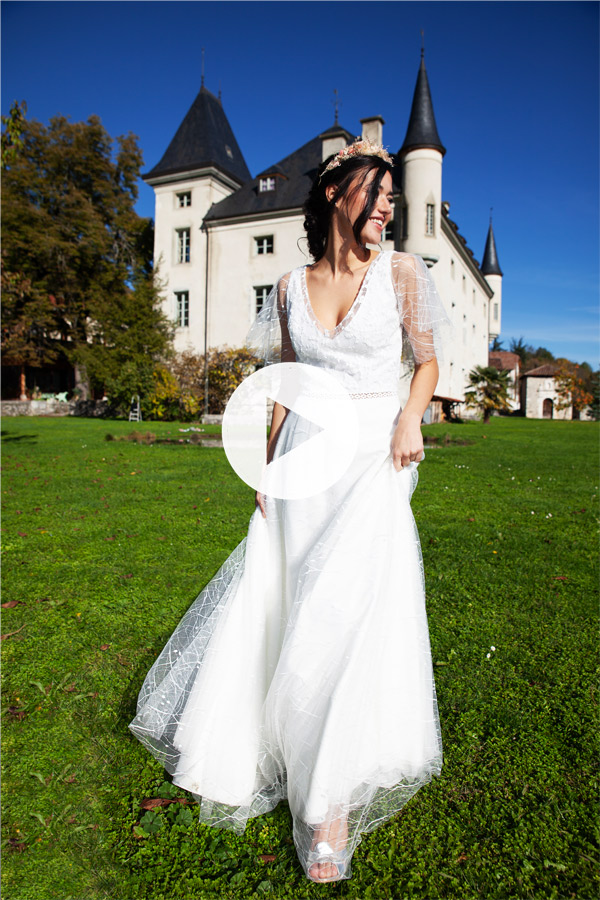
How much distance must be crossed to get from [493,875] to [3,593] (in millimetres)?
3804

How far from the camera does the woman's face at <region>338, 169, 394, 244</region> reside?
2.15 m

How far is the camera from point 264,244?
29766 millimetres

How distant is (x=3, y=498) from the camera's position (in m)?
7.55

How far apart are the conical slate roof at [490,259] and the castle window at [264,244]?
3101 centimetres

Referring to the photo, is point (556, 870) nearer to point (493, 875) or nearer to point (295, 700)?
point (493, 875)

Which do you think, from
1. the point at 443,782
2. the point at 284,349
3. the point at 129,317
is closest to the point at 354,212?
the point at 284,349

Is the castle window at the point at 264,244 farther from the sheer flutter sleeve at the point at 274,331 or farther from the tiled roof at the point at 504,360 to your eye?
the tiled roof at the point at 504,360

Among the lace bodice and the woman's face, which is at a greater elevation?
the woman's face

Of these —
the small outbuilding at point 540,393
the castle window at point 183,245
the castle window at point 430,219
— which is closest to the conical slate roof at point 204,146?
the castle window at point 183,245

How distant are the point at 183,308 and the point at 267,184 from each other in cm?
839

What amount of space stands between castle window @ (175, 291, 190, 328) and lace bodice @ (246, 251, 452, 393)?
1240 inches

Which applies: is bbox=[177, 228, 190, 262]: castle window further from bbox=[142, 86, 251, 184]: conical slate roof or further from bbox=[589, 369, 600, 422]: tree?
bbox=[589, 369, 600, 422]: tree
